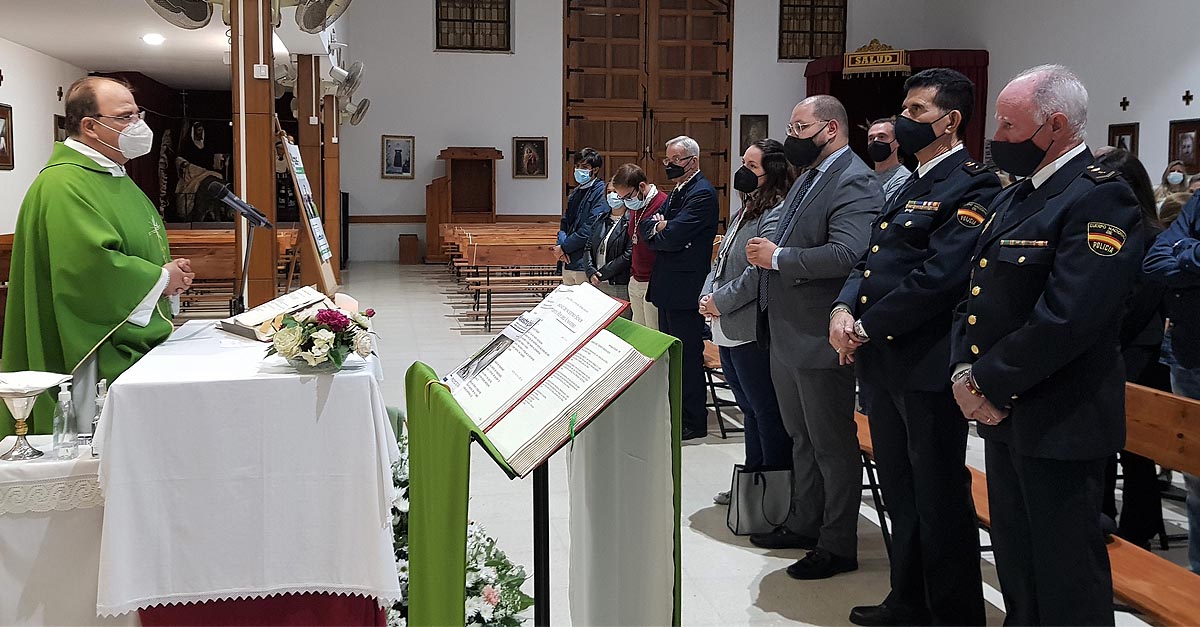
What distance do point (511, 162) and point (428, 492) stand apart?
16.7 m

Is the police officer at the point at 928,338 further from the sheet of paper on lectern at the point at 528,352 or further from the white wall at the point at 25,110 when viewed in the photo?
the white wall at the point at 25,110

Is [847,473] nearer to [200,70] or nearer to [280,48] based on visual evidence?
[280,48]

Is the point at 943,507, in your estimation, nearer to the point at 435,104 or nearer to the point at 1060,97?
the point at 1060,97

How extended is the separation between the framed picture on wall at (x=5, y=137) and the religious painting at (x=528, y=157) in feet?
28.6

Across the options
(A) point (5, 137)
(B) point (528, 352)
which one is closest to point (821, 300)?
(B) point (528, 352)

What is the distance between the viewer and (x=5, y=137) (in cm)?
1085

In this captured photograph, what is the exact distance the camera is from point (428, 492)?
1918 millimetres

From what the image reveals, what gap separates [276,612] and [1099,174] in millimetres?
2343

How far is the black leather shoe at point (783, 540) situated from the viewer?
12.8ft

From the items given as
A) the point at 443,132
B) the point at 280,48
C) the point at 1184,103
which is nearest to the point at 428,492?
the point at 280,48

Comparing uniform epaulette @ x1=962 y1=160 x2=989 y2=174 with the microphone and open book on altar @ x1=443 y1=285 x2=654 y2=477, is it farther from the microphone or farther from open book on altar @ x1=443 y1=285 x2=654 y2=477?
the microphone

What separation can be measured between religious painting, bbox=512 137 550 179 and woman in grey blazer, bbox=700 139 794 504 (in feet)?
46.7

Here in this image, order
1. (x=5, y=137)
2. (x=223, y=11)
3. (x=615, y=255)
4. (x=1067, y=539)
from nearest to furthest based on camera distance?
(x=1067, y=539), (x=223, y=11), (x=615, y=255), (x=5, y=137)

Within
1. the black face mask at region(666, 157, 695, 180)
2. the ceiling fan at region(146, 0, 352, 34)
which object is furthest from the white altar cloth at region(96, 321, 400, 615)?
the ceiling fan at region(146, 0, 352, 34)
